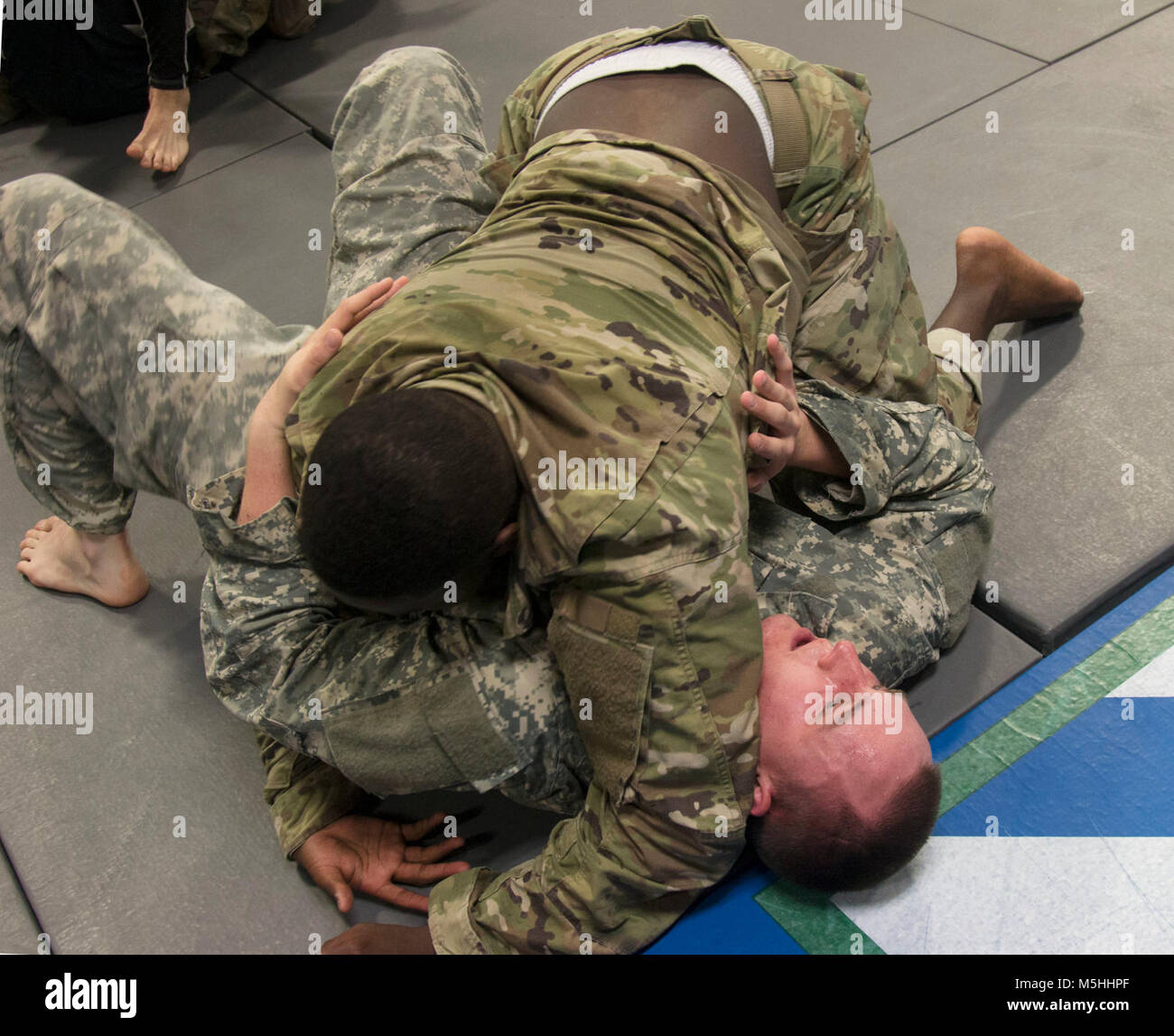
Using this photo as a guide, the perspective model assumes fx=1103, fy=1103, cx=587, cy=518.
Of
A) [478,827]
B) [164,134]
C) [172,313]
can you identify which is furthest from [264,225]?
[478,827]

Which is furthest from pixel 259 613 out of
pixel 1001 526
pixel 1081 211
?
pixel 1081 211

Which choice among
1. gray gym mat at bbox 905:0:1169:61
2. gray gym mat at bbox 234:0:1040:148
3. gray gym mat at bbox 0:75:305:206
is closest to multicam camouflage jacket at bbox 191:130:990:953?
gray gym mat at bbox 234:0:1040:148

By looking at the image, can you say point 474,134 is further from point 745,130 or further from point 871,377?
point 871,377

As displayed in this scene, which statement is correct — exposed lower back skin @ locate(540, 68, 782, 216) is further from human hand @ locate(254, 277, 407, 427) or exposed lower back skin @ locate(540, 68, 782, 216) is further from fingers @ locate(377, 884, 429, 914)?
fingers @ locate(377, 884, 429, 914)

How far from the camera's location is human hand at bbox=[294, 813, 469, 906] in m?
1.73

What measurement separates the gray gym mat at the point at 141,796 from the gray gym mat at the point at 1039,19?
108 inches

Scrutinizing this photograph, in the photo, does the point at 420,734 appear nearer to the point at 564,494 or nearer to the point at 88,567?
the point at 564,494

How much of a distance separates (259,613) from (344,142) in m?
1.15

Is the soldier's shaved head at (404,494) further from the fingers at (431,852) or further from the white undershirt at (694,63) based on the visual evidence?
the white undershirt at (694,63)

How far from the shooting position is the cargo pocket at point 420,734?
1.59 meters

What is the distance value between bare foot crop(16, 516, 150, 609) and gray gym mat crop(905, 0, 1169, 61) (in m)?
2.83

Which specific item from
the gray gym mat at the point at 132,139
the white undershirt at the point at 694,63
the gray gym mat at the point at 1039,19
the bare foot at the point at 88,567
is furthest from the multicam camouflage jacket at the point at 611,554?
the gray gym mat at the point at 132,139
